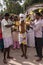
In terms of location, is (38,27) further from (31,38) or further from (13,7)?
(13,7)

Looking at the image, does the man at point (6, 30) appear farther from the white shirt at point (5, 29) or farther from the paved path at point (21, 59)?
the paved path at point (21, 59)

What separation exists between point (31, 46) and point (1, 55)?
163 centimetres

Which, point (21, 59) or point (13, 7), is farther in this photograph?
point (13, 7)

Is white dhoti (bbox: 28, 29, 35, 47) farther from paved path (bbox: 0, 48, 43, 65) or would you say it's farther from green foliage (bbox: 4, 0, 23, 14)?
green foliage (bbox: 4, 0, 23, 14)

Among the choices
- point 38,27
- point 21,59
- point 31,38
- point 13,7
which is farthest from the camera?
point 13,7

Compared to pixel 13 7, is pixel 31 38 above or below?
above

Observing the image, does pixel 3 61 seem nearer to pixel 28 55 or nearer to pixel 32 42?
pixel 28 55

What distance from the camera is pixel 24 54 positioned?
8.22 meters

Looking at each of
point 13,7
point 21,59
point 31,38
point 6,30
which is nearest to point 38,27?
point 6,30

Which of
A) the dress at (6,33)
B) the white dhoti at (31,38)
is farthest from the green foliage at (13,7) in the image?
the dress at (6,33)

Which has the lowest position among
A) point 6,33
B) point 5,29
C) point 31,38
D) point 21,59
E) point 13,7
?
point 13,7

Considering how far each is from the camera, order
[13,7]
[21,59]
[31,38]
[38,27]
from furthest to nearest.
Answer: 1. [13,7]
2. [31,38]
3. [21,59]
4. [38,27]

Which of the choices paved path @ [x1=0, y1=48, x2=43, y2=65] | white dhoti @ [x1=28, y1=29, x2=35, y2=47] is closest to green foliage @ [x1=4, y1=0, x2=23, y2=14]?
white dhoti @ [x1=28, y1=29, x2=35, y2=47]

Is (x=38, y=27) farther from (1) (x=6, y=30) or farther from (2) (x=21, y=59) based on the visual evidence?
(2) (x=21, y=59)
